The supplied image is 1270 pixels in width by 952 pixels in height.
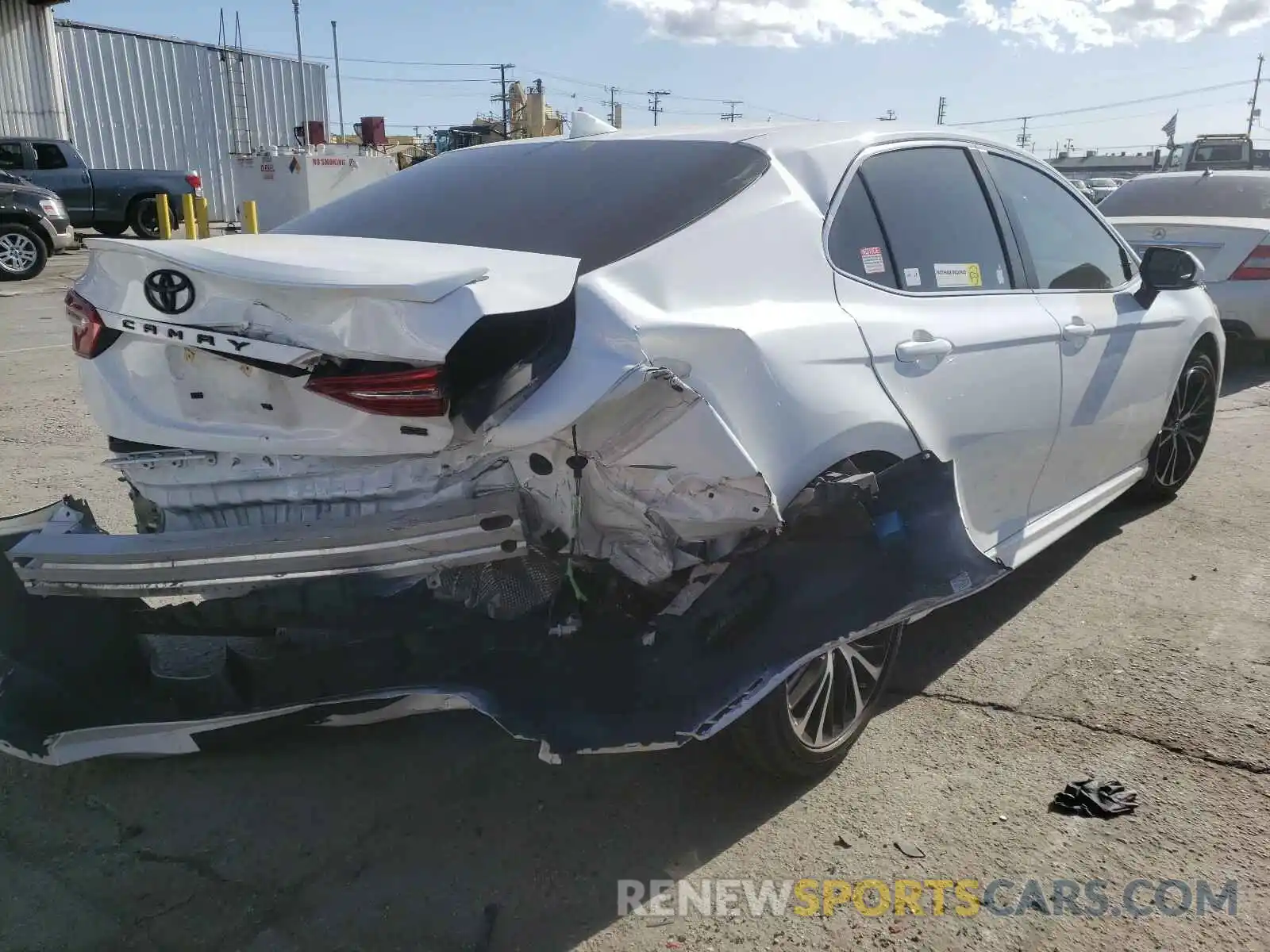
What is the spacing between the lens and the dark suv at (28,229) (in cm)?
1330

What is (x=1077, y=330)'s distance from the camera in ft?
12.1

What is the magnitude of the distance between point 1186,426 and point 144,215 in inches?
704

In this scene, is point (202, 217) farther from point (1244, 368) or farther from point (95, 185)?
point (1244, 368)

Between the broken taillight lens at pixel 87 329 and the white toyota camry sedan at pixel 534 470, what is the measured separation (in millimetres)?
18

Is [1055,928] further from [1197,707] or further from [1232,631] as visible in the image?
[1232,631]

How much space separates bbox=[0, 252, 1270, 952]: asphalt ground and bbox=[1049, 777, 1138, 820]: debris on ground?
4 centimetres

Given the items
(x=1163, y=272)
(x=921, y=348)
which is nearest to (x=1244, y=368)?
(x=1163, y=272)

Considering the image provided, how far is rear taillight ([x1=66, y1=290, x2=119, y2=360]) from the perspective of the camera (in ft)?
8.30

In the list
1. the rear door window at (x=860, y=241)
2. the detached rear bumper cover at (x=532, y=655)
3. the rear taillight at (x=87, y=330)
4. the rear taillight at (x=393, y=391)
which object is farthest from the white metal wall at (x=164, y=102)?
the rear taillight at (x=393, y=391)

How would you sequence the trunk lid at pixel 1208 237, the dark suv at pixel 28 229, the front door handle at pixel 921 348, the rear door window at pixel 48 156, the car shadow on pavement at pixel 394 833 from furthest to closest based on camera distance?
1. the rear door window at pixel 48 156
2. the dark suv at pixel 28 229
3. the trunk lid at pixel 1208 237
4. the front door handle at pixel 921 348
5. the car shadow on pavement at pixel 394 833

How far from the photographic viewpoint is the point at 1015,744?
309cm

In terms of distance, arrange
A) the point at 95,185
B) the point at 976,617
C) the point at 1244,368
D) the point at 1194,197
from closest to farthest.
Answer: the point at 976,617
the point at 1194,197
the point at 1244,368
the point at 95,185

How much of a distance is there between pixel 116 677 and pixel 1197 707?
129 inches

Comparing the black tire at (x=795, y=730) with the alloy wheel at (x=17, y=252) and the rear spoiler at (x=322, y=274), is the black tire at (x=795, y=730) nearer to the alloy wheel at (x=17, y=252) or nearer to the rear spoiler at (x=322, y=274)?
the rear spoiler at (x=322, y=274)
